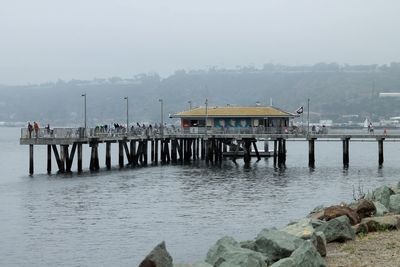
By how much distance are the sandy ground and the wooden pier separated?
150 ft

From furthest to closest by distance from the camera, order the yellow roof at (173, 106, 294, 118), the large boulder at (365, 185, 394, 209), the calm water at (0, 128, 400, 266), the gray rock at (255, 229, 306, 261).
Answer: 1. the yellow roof at (173, 106, 294, 118)
2. the large boulder at (365, 185, 394, 209)
3. the calm water at (0, 128, 400, 266)
4. the gray rock at (255, 229, 306, 261)

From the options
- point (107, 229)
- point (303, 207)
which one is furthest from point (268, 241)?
point (303, 207)

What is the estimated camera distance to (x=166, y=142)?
288 feet

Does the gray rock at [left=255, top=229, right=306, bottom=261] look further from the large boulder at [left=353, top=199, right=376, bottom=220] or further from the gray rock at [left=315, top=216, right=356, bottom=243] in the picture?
the large boulder at [left=353, top=199, right=376, bottom=220]

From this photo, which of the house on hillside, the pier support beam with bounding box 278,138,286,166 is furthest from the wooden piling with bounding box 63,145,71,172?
the pier support beam with bounding box 278,138,286,166

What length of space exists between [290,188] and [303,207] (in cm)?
1136

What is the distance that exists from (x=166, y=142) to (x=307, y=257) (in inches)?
2752

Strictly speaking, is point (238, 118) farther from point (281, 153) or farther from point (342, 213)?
point (342, 213)

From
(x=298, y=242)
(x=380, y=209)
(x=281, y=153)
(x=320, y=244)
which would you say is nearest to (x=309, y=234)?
(x=320, y=244)

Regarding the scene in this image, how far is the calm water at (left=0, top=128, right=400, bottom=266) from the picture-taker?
30.3m

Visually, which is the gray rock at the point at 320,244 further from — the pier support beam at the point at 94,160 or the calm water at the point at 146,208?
the pier support beam at the point at 94,160

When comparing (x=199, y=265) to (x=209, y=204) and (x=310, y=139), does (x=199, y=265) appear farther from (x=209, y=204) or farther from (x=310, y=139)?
(x=310, y=139)

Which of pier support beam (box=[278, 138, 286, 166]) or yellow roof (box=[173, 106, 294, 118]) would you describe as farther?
yellow roof (box=[173, 106, 294, 118])

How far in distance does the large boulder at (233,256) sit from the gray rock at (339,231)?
11.3 feet
